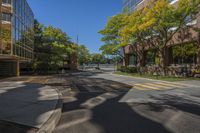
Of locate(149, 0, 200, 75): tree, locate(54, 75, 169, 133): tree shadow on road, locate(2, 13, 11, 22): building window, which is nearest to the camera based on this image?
locate(54, 75, 169, 133): tree shadow on road

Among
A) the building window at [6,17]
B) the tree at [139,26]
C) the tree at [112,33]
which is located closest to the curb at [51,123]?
the tree at [139,26]

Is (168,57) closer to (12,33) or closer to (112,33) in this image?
(112,33)

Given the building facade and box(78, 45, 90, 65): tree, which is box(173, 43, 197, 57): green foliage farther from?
box(78, 45, 90, 65): tree

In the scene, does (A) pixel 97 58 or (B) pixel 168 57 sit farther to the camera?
(A) pixel 97 58

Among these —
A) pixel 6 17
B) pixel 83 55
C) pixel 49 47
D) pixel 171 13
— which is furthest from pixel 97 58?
pixel 171 13

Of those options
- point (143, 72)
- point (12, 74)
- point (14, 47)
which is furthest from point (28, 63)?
point (143, 72)

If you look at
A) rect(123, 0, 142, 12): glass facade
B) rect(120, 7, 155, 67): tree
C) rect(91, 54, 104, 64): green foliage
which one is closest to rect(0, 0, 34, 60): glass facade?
rect(120, 7, 155, 67): tree

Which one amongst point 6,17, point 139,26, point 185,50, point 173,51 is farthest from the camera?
point 173,51

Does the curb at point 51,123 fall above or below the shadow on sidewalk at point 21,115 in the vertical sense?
below

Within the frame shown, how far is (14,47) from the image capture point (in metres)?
32.4

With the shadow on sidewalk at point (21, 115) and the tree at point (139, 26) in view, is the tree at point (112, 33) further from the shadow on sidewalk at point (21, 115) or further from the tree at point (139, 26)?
the shadow on sidewalk at point (21, 115)

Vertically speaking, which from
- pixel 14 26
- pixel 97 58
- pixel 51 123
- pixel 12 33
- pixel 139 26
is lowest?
pixel 51 123

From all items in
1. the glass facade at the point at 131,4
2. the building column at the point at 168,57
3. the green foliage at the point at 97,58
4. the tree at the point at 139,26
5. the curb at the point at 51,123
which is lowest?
the curb at the point at 51,123

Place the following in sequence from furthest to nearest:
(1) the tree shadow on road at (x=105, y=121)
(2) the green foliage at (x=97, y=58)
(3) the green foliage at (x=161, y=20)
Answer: (2) the green foliage at (x=97, y=58) → (3) the green foliage at (x=161, y=20) → (1) the tree shadow on road at (x=105, y=121)
